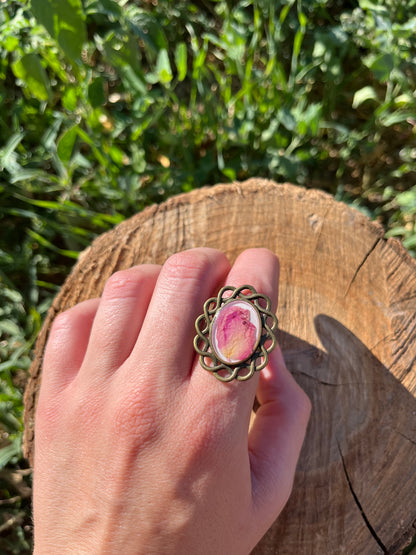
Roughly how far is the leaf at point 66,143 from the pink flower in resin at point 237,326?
0.72m

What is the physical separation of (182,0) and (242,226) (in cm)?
126

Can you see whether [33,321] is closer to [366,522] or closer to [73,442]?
[73,442]

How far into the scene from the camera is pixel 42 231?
6.34 ft

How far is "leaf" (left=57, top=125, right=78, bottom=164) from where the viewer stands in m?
1.28

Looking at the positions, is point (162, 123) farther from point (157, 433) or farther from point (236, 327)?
point (157, 433)

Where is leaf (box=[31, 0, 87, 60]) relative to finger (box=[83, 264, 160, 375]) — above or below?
above

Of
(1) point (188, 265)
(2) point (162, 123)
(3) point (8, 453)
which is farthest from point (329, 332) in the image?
(3) point (8, 453)

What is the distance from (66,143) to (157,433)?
86 cm

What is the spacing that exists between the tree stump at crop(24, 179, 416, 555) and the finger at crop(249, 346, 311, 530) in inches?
5.2

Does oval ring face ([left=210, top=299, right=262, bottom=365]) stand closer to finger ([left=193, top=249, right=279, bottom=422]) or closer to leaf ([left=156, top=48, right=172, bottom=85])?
finger ([left=193, top=249, right=279, bottom=422])

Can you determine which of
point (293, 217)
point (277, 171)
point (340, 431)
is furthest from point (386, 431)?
point (277, 171)

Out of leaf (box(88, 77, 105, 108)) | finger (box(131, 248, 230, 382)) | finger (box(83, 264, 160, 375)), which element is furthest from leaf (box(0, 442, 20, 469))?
leaf (box(88, 77, 105, 108))

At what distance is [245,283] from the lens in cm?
96

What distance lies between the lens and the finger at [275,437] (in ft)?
2.98
